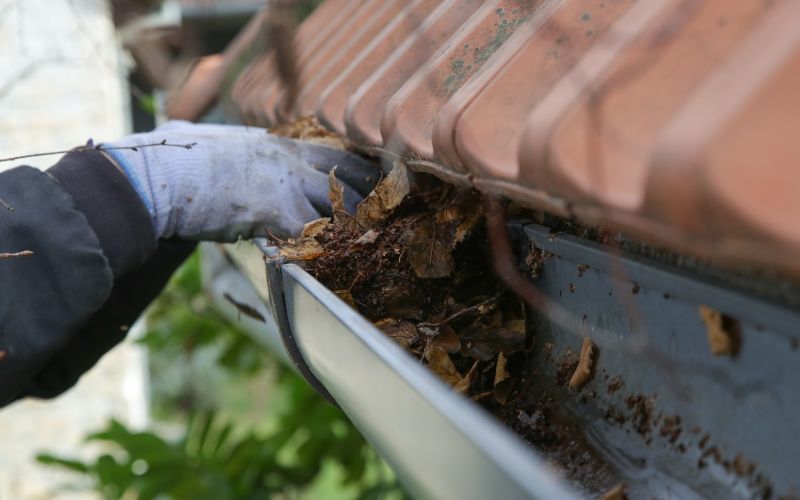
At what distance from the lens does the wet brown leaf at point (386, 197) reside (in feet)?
4.75

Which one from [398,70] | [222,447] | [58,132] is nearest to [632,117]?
[398,70]

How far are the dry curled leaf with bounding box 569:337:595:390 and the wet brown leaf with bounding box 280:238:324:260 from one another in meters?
0.52

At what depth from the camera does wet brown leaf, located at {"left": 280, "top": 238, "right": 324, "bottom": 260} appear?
1501 millimetres

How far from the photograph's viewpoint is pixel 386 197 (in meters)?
1.51

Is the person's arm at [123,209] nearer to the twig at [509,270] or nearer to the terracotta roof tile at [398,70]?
the terracotta roof tile at [398,70]

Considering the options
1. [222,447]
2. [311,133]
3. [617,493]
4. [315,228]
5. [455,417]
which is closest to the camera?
[455,417]

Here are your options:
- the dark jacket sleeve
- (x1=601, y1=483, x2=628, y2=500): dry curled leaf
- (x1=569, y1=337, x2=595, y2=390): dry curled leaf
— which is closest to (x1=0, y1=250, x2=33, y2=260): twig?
the dark jacket sleeve

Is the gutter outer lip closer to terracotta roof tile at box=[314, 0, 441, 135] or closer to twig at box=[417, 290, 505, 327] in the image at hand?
twig at box=[417, 290, 505, 327]

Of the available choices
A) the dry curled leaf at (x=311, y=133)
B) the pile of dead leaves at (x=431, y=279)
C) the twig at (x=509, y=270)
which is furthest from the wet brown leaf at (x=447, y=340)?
the dry curled leaf at (x=311, y=133)

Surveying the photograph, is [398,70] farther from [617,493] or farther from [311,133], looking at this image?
[617,493]

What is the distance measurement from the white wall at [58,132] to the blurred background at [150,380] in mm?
11

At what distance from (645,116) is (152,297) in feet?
6.37

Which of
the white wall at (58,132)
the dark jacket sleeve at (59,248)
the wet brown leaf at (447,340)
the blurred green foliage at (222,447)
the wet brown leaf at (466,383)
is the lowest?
the white wall at (58,132)

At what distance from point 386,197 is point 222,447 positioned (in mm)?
2436
